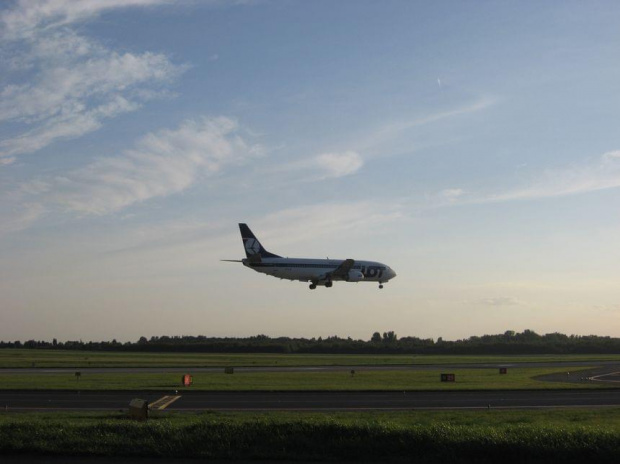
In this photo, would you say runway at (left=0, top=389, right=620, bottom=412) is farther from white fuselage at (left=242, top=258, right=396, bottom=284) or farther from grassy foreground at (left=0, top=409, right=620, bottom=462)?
white fuselage at (left=242, top=258, right=396, bottom=284)

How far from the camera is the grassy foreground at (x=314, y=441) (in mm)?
19797

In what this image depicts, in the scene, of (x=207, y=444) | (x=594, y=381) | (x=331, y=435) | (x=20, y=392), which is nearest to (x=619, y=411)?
(x=331, y=435)

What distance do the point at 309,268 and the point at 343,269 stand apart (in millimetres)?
Result: 4036

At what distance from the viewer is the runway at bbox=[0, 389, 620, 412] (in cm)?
3406

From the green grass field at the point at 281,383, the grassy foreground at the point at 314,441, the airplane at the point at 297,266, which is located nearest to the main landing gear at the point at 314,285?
the airplane at the point at 297,266

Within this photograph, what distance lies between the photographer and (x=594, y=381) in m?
53.9

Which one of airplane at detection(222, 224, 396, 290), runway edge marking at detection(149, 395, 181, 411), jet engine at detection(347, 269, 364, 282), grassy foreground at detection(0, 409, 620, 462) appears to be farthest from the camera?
jet engine at detection(347, 269, 364, 282)

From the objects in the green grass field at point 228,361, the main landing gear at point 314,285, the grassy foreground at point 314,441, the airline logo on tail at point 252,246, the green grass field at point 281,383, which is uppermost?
the airline logo on tail at point 252,246

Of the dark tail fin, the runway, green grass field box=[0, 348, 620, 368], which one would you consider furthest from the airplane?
the runway

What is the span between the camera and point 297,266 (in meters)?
82.3

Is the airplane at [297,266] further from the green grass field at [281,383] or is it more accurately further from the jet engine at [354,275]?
the green grass field at [281,383]

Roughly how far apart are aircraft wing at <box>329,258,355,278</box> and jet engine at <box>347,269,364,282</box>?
2.94 feet

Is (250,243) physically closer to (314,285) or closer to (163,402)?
(314,285)

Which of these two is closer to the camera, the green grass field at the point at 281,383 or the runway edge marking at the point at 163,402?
the runway edge marking at the point at 163,402
